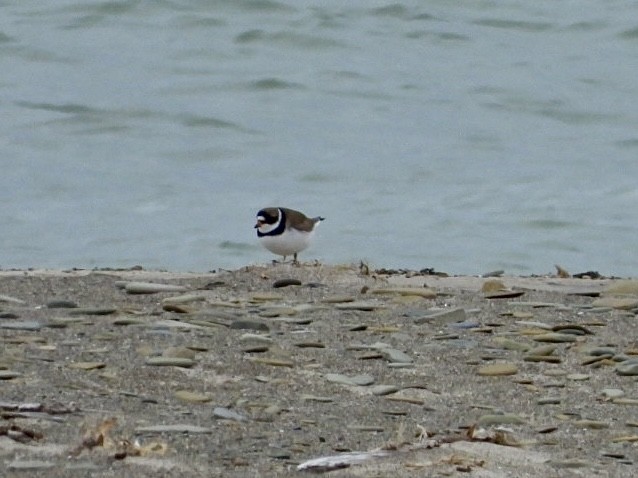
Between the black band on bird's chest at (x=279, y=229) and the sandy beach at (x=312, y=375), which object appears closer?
the sandy beach at (x=312, y=375)

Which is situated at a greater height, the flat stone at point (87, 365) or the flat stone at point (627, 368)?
the flat stone at point (87, 365)

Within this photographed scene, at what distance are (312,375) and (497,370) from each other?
729mm

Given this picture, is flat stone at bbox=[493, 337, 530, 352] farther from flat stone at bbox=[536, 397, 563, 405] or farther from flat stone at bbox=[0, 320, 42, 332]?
flat stone at bbox=[0, 320, 42, 332]

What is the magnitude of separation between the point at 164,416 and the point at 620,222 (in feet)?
29.8

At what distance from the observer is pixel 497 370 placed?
17.5ft

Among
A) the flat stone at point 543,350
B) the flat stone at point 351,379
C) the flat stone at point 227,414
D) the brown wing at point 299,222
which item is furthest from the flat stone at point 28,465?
the brown wing at point 299,222

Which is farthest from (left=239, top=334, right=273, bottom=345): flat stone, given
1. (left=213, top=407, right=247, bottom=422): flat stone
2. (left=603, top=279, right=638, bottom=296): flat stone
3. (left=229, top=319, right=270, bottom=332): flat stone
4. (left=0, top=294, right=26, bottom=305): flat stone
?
(left=603, top=279, right=638, bottom=296): flat stone

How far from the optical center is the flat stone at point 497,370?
5.31 m

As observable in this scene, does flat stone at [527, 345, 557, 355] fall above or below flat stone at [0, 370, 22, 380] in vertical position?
below

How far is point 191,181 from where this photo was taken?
45.8ft

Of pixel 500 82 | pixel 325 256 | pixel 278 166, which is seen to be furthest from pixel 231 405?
pixel 500 82

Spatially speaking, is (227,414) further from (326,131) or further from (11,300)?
(326,131)

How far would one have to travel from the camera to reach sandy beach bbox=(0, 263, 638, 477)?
3953mm

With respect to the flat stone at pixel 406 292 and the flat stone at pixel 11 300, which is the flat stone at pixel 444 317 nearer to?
the flat stone at pixel 406 292
